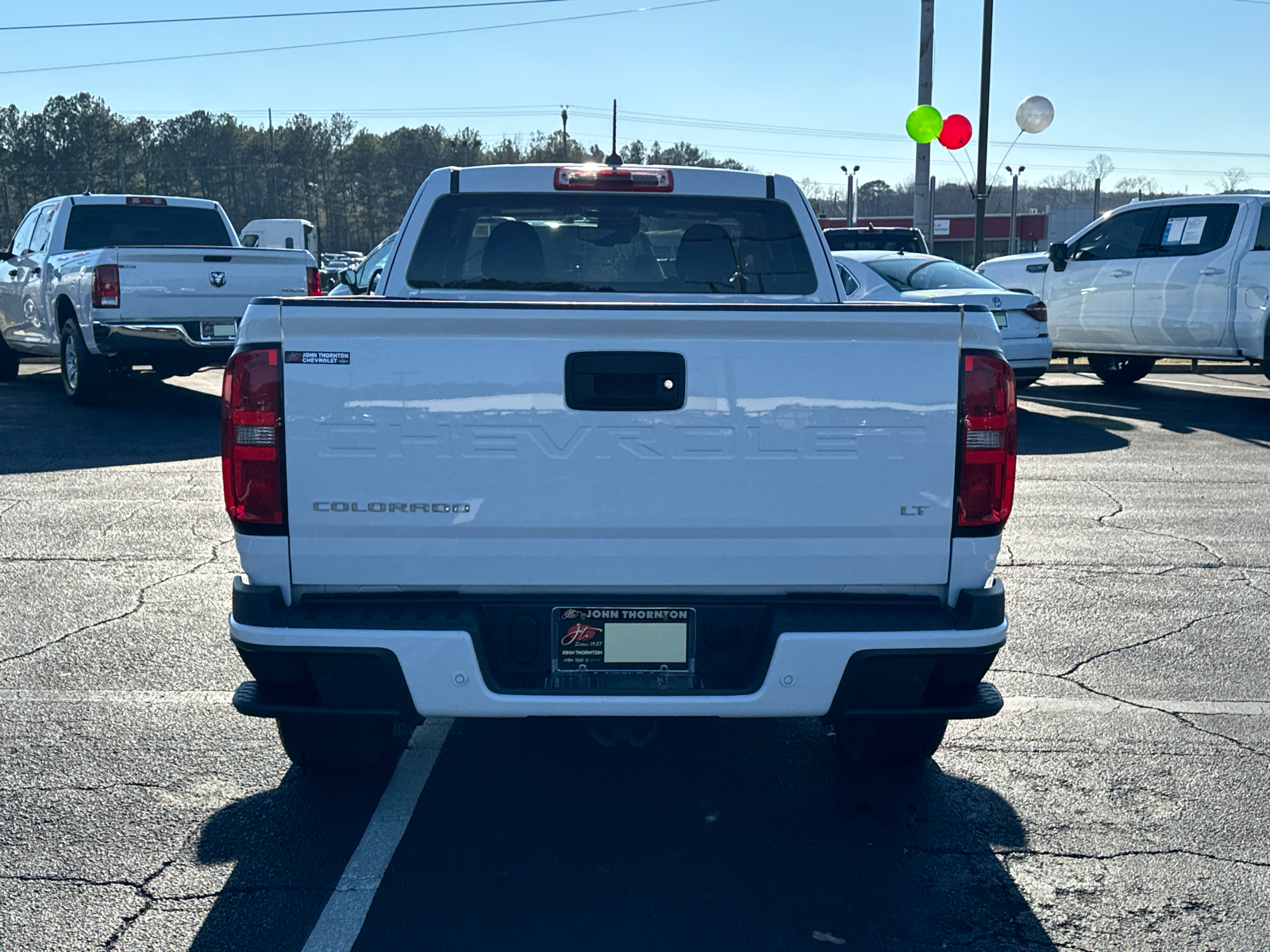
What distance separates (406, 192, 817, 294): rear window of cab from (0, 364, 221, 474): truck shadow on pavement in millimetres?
6442

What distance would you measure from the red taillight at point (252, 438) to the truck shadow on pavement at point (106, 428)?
7699mm

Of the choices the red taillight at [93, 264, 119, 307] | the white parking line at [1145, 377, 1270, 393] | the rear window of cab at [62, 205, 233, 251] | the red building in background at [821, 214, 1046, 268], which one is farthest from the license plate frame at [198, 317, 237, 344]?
the red building in background at [821, 214, 1046, 268]

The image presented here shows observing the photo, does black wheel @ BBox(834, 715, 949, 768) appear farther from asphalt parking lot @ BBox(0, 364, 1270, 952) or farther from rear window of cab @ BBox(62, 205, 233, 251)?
rear window of cab @ BBox(62, 205, 233, 251)

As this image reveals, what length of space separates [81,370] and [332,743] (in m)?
10.6

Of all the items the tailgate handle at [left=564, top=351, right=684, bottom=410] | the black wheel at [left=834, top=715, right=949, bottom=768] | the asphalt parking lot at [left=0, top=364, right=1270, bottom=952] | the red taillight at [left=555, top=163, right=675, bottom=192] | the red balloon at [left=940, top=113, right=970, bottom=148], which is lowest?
the asphalt parking lot at [left=0, top=364, right=1270, bottom=952]

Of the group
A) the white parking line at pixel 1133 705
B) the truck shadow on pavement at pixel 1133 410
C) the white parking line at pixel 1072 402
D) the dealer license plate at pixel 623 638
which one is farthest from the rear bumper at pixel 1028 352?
the dealer license plate at pixel 623 638

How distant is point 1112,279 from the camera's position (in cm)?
1484

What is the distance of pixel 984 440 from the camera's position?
329cm

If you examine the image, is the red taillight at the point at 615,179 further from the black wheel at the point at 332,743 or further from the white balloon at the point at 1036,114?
the white balloon at the point at 1036,114

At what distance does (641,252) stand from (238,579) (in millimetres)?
2149

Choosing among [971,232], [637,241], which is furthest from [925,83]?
[971,232]

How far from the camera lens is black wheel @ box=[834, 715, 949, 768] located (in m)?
3.97

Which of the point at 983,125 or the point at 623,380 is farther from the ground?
the point at 983,125

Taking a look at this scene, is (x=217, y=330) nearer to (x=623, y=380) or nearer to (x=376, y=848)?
(x=376, y=848)
